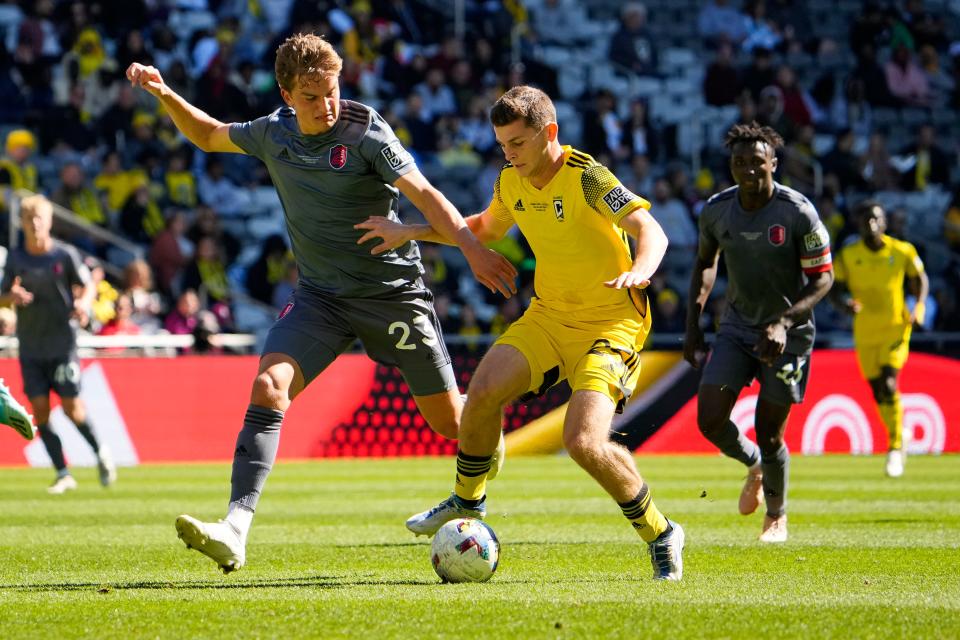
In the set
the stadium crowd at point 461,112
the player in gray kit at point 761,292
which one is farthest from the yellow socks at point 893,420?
the player in gray kit at point 761,292

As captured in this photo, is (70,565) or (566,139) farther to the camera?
(566,139)

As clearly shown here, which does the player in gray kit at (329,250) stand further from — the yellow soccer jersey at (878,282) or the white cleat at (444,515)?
the yellow soccer jersey at (878,282)

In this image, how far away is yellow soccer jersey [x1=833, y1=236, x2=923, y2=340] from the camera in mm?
16109

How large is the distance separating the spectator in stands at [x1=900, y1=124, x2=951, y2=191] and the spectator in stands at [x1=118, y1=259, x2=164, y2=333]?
13087 millimetres

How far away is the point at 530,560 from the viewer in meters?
7.93

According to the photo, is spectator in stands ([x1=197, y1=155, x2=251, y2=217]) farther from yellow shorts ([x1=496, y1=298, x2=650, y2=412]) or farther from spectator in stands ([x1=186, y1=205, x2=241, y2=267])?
yellow shorts ([x1=496, y1=298, x2=650, y2=412])

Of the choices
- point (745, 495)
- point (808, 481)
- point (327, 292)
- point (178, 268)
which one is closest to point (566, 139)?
point (178, 268)

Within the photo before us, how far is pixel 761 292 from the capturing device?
9.21 meters

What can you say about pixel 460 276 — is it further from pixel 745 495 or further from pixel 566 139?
pixel 745 495

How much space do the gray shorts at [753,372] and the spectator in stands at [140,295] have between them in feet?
38.6

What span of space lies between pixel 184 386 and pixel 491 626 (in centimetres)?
1337

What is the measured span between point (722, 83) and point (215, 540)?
20789 millimetres

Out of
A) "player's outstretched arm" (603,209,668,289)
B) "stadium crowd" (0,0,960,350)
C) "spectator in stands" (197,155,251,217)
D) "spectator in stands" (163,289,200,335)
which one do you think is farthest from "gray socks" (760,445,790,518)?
"spectator in stands" (197,155,251,217)

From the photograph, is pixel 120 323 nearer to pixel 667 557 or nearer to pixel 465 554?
pixel 465 554
